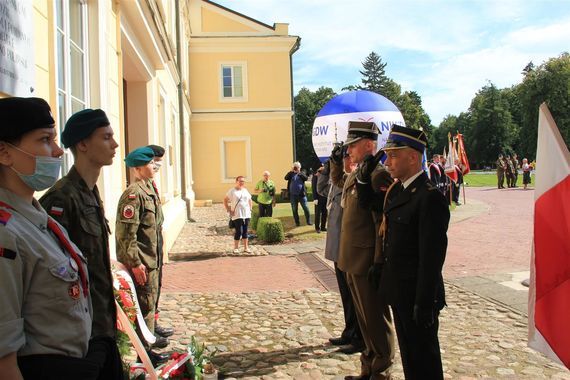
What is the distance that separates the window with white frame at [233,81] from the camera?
25109 mm

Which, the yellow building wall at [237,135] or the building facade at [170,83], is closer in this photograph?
the building facade at [170,83]

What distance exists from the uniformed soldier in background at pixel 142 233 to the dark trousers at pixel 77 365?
6.98 ft

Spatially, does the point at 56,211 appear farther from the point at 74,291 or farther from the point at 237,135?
the point at 237,135

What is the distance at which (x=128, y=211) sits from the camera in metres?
4.16

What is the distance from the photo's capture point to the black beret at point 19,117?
1.62 m

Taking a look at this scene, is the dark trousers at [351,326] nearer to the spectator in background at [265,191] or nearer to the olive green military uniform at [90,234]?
the olive green military uniform at [90,234]

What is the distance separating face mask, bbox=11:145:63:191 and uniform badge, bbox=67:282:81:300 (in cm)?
36

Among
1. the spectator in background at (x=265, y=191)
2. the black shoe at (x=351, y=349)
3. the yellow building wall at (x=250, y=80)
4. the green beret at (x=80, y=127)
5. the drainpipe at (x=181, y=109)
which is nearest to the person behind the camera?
the green beret at (x=80, y=127)

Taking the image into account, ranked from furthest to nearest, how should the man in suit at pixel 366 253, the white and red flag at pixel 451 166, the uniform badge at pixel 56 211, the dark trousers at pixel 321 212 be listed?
1. the white and red flag at pixel 451 166
2. the dark trousers at pixel 321 212
3. the man in suit at pixel 366 253
4. the uniform badge at pixel 56 211

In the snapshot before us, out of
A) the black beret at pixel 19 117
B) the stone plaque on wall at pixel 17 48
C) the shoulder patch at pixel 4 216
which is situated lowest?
the shoulder patch at pixel 4 216

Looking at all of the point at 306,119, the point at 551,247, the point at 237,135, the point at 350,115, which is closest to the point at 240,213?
the point at 350,115

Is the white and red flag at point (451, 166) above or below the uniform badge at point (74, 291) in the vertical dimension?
above

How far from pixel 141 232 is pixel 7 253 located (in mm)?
2932

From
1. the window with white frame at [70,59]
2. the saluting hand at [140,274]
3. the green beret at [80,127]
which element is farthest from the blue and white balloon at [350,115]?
the green beret at [80,127]
